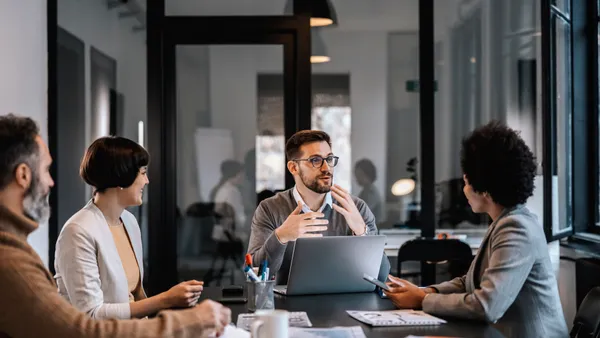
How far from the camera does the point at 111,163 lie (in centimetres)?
265

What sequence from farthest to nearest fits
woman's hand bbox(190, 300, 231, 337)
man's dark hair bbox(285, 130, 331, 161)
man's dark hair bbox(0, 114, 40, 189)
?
1. man's dark hair bbox(285, 130, 331, 161)
2. woman's hand bbox(190, 300, 231, 337)
3. man's dark hair bbox(0, 114, 40, 189)

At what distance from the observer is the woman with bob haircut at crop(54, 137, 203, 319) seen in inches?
97.3

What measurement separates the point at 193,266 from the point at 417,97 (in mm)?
1954

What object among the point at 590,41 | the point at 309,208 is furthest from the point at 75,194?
the point at 590,41

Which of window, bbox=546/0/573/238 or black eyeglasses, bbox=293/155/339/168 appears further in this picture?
window, bbox=546/0/573/238

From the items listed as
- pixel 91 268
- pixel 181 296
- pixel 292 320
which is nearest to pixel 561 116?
pixel 292 320

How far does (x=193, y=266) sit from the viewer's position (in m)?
5.42

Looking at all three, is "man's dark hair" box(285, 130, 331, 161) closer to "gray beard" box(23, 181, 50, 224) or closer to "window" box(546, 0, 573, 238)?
"window" box(546, 0, 573, 238)

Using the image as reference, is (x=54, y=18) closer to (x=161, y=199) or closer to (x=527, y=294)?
(x=161, y=199)

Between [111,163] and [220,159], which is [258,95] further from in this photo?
[111,163]

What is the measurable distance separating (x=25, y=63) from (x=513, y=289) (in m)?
3.62

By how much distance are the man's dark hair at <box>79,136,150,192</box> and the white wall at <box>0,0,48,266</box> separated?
1.77 metres

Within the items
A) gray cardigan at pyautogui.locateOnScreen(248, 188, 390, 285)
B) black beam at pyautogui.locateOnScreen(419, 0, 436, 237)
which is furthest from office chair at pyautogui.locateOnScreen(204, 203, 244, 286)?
gray cardigan at pyautogui.locateOnScreen(248, 188, 390, 285)

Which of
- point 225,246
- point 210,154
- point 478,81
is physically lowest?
point 225,246
